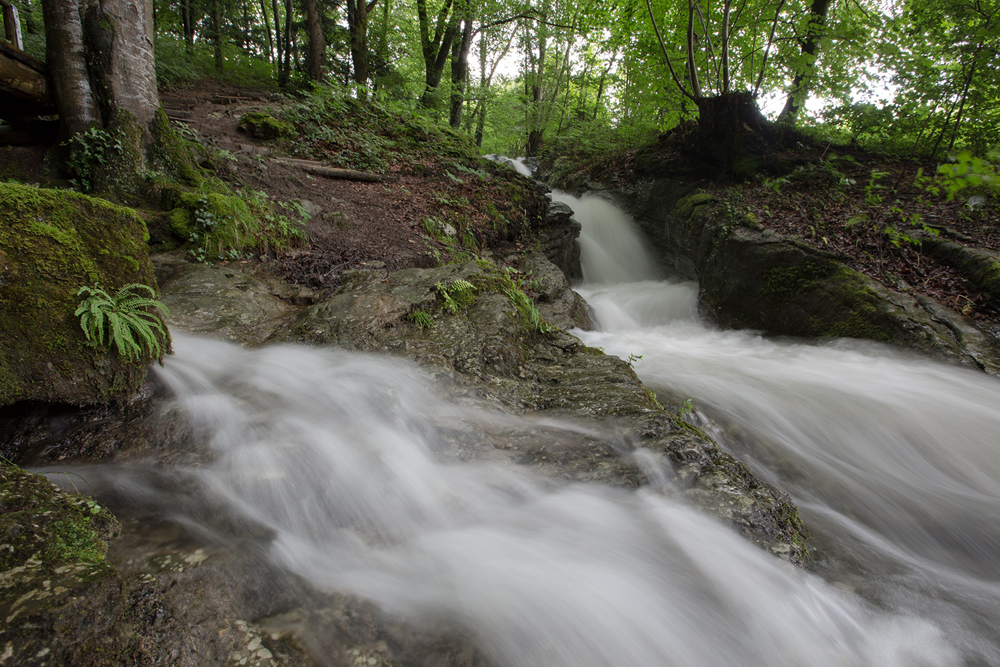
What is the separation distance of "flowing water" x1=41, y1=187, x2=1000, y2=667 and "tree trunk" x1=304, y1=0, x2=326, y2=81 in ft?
37.5

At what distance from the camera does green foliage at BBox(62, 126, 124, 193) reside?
16.4 ft

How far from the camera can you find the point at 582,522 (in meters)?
2.29

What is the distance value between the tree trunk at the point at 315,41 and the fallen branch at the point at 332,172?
5.94m

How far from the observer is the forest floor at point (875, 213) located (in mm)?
6074

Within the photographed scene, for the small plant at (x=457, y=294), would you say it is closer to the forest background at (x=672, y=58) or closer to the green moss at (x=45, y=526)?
the green moss at (x=45, y=526)

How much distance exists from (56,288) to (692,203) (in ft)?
33.4

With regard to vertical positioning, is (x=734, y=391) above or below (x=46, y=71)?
below

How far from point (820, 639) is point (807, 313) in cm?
602

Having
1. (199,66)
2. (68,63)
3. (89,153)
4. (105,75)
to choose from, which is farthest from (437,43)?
(89,153)

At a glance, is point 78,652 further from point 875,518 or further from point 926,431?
point 926,431

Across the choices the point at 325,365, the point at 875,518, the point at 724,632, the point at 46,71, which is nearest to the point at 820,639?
the point at 724,632

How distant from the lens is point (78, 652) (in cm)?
112

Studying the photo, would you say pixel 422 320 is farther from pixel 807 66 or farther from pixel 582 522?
pixel 807 66

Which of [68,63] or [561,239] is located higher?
[68,63]
